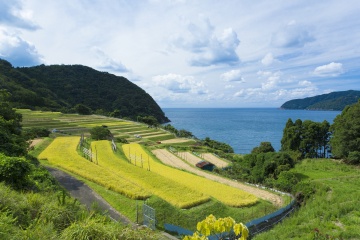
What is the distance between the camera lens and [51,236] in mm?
4461

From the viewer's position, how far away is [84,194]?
14.7m

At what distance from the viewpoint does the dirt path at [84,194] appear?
1277cm

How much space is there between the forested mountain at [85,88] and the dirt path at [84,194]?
88.9m

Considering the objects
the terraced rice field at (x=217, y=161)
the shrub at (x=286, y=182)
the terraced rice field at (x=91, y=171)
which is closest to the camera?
the terraced rice field at (x=91, y=171)

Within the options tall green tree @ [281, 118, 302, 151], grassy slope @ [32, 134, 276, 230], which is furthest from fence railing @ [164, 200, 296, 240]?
tall green tree @ [281, 118, 302, 151]

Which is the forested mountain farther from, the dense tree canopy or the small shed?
the small shed

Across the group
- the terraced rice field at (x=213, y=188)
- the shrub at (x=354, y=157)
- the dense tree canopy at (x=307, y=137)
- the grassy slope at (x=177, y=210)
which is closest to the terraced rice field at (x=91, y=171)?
the grassy slope at (x=177, y=210)

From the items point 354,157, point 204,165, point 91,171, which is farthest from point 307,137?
point 91,171

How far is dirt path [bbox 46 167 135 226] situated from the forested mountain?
88.9 metres

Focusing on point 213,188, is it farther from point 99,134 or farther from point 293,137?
point 293,137

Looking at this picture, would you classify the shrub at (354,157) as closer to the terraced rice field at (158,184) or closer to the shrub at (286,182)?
the shrub at (286,182)

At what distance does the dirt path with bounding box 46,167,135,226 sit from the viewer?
12767mm

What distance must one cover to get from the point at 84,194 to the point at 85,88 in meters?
124

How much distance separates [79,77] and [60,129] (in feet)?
335
